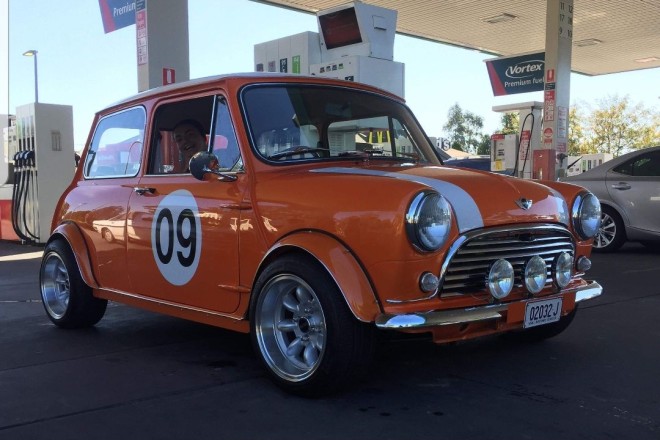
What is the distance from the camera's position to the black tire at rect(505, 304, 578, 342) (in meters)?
4.52

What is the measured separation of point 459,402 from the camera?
3449mm

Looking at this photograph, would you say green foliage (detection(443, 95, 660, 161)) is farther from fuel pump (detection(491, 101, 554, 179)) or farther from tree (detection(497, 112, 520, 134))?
fuel pump (detection(491, 101, 554, 179))

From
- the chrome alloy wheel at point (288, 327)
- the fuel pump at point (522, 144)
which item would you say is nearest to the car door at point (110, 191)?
the chrome alloy wheel at point (288, 327)

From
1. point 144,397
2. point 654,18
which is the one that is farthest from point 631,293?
point 654,18

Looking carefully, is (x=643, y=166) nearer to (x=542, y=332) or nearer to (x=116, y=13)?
(x=542, y=332)

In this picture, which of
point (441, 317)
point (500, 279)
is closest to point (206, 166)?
point (441, 317)

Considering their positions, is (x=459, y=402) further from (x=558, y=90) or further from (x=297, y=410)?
(x=558, y=90)

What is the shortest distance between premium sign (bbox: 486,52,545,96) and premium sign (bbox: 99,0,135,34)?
8562mm

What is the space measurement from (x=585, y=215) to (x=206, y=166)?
2.25 m

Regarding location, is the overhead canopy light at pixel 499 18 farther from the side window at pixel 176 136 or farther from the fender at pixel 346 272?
the fender at pixel 346 272

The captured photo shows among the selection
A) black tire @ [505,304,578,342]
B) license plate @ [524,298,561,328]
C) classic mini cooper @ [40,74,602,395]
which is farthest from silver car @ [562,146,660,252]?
license plate @ [524,298,561,328]

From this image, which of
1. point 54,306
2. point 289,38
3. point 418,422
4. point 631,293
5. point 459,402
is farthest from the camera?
point 289,38

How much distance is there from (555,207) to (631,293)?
10.7 ft

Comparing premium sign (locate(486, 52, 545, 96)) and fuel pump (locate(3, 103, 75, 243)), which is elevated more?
premium sign (locate(486, 52, 545, 96))
